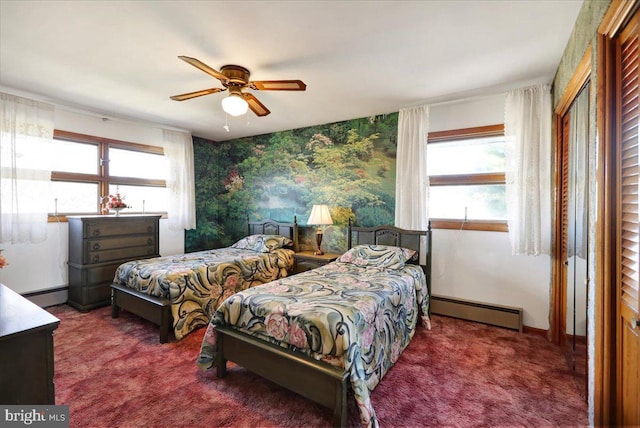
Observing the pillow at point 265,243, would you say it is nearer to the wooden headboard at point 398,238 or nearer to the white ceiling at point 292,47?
the wooden headboard at point 398,238

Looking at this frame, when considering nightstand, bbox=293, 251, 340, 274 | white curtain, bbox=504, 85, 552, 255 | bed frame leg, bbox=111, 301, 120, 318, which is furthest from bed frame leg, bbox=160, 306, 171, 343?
white curtain, bbox=504, 85, 552, 255

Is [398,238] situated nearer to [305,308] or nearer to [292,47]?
[305,308]

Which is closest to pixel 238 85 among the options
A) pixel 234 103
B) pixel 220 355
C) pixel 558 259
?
pixel 234 103

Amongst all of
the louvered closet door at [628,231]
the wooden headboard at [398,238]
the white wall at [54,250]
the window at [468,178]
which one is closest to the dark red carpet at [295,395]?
the louvered closet door at [628,231]

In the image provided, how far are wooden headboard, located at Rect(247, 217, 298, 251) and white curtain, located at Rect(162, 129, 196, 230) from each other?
954mm

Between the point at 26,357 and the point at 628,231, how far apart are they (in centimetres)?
251

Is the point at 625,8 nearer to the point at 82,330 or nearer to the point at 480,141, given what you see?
the point at 480,141

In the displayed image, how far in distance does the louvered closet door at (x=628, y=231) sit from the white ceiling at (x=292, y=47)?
30.2 inches

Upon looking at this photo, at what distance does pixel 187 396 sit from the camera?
76.4 inches

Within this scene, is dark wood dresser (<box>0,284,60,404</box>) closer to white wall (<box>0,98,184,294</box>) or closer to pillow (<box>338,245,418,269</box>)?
pillow (<box>338,245,418,269</box>)

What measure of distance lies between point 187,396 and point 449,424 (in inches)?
65.7

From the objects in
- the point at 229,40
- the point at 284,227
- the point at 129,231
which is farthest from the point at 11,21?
the point at 284,227

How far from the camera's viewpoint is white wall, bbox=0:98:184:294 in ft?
10.7

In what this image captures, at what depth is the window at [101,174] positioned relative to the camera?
3.62m
